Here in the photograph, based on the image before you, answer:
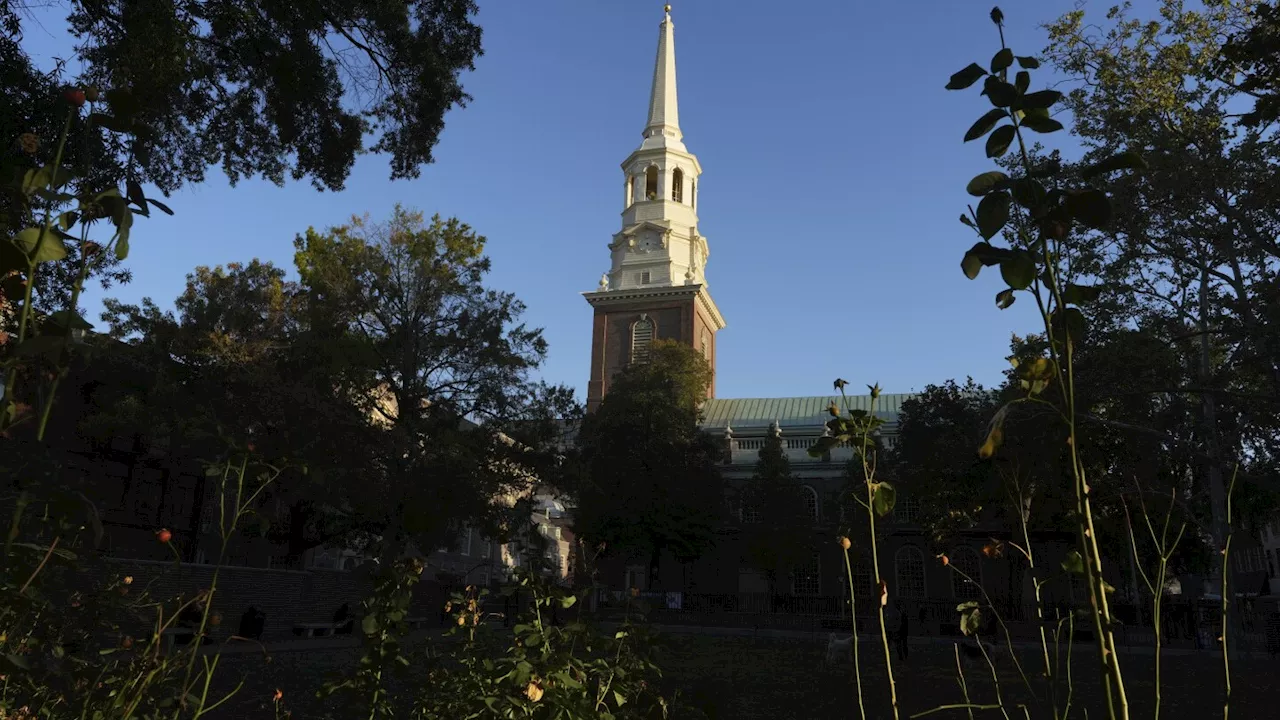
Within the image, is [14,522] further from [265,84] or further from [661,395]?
[661,395]

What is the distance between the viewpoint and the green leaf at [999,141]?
5.79ft

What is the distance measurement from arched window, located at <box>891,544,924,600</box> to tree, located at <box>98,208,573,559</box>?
1246 inches

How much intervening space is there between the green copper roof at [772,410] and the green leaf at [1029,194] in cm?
6027

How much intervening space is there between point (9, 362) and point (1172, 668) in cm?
2351

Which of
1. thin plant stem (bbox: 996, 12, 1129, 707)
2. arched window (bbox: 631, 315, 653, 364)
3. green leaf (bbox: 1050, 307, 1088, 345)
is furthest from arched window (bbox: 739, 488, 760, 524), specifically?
green leaf (bbox: 1050, 307, 1088, 345)

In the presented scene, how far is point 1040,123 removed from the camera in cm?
176

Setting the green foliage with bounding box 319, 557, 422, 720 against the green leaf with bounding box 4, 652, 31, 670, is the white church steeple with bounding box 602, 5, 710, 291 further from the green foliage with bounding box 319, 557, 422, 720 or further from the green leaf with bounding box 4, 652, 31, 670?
the green leaf with bounding box 4, 652, 31, 670

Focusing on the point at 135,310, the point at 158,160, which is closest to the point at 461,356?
the point at 135,310

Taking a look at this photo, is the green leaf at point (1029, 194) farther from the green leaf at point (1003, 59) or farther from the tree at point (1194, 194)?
the tree at point (1194, 194)

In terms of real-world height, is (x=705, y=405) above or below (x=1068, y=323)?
above

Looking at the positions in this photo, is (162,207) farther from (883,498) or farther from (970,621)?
(970,621)

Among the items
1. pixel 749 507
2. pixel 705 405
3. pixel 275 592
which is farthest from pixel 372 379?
pixel 705 405

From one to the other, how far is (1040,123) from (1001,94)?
11cm

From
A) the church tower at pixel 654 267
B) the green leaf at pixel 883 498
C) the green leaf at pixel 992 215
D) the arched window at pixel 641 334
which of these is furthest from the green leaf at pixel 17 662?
the arched window at pixel 641 334
